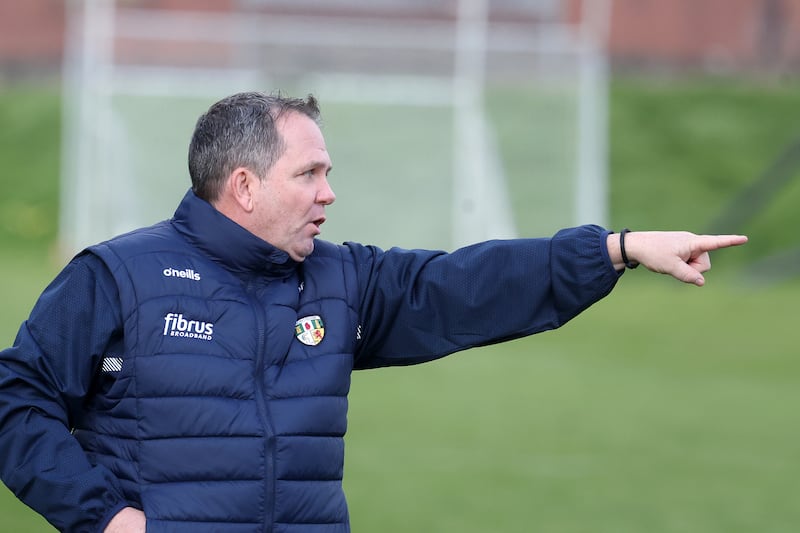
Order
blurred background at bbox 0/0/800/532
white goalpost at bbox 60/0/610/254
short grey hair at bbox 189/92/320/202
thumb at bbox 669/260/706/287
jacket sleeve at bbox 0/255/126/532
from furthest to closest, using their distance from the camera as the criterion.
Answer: white goalpost at bbox 60/0/610/254
blurred background at bbox 0/0/800/532
short grey hair at bbox 189/92/320/202
thumb at bbox 669/260/706/287
jacket sleeve at bbox 0/255/126/532

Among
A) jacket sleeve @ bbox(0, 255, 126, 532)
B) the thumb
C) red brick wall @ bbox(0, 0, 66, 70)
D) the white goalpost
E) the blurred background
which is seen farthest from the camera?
red brick wall @ bbox(0, 0, 66, 70)

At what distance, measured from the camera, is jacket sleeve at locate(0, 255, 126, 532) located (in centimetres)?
339

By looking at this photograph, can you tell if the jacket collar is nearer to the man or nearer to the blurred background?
the man

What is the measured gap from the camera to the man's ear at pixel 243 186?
3.64 meters

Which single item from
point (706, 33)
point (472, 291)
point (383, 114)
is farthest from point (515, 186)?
point (472, 291)

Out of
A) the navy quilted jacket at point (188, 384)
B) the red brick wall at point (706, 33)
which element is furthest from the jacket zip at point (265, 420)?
the red brick wall at point (706, 33)

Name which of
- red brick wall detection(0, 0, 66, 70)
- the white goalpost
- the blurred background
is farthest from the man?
red brick wall detection(0, 0, 66, 70)

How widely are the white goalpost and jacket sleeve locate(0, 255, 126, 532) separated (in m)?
14.4

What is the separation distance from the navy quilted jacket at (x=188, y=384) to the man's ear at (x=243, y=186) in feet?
0.23

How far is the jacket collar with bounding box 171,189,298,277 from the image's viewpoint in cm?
358

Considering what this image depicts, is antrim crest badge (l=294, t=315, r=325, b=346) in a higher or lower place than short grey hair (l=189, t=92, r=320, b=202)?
lower

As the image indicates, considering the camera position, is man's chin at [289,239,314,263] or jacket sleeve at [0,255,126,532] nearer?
jacket sleeve at [0,255,126,532]

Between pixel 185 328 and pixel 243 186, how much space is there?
39 cm

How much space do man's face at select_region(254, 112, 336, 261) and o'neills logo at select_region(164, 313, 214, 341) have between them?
0.91 feet
